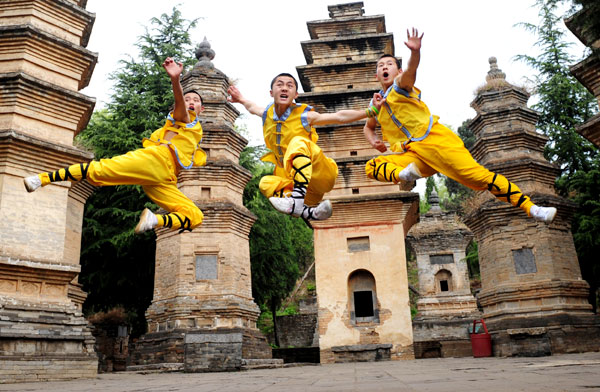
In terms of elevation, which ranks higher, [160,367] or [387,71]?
[387,71]

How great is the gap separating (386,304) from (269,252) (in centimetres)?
761

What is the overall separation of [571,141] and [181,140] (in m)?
16.6

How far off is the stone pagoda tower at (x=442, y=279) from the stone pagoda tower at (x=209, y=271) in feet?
39.4

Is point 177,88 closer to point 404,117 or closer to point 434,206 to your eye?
point 404,117

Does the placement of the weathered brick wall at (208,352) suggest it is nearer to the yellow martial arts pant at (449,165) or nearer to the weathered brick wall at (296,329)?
the yellow martial arts pant at (449,165)

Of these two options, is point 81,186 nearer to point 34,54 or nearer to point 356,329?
point 34,54

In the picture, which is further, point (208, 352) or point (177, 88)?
point (208, 352)

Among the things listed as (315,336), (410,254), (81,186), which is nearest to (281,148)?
(81,186)

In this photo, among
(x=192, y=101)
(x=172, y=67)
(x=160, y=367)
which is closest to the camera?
(x=172, y=67)

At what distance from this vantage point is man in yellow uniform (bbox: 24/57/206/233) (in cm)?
579

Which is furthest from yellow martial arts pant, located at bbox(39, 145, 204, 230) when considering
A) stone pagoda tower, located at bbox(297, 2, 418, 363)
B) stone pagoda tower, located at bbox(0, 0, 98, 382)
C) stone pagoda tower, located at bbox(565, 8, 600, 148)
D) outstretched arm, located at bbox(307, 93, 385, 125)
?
stone pagoda tower, located at bbox(297, 2, 418, 363)

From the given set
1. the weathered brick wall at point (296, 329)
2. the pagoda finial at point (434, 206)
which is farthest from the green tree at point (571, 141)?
the weathered brick wall at point (296, 329)

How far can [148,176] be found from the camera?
5.98 metres

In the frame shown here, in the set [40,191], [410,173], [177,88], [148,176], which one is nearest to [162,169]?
[148,176]
